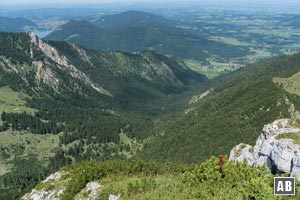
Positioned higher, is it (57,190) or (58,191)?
(58,191)

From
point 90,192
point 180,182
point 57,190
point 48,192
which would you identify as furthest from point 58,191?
point 180,182

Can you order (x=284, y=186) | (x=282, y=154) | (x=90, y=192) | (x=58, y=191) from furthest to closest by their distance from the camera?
1. (x=58, y=191)
2. (x=90, y=192)
3. (x=282, y=154)
4. (x=284, y=186)

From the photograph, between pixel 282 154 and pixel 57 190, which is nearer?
pixel 282 154

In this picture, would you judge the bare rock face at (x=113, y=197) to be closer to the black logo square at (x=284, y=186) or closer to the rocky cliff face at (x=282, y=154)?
the rocky cliff face at (x=282, y=154)

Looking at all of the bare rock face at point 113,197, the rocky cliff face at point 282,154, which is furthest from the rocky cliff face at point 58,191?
the rocky cliff face at point 282,154

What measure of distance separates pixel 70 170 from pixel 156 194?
54.9 metres

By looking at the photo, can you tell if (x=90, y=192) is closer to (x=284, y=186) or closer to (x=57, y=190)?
(x=57, y=190)

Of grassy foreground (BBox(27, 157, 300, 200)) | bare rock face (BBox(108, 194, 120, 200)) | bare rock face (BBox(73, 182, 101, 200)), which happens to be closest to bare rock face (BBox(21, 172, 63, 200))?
grassy foreground (BBox(27, 157, 300, 200))

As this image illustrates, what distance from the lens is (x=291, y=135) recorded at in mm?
79500

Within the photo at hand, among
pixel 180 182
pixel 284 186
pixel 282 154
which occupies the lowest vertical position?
pixel 180 182

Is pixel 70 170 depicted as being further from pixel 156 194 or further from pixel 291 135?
pixel 291 135

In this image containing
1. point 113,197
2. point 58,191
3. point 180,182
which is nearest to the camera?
point 180,182

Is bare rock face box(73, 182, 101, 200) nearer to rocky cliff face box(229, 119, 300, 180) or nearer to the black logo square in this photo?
rocky cliff face box(229, 119, 300, 180)

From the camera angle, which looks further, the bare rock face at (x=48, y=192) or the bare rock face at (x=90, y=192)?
the bare rock face at (x=48, y=192)
